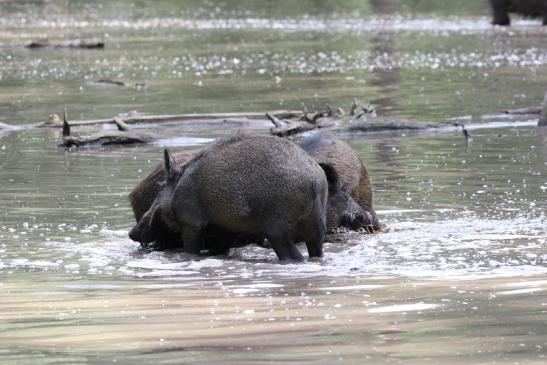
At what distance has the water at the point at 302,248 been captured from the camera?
6.25m

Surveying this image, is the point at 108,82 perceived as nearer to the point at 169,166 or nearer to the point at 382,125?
the point at 382,125

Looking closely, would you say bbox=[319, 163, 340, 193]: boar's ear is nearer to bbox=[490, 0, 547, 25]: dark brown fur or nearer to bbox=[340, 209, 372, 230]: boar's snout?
bbox=[340, 209, 372, 230]: boar's snout

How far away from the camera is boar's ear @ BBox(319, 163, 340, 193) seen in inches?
392

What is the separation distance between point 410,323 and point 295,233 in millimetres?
2858

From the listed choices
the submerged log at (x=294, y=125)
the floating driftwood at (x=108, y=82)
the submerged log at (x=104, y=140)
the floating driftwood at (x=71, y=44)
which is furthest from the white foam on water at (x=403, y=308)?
the floating driftwood at (x=71, y=44)

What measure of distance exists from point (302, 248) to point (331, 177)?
53 cm

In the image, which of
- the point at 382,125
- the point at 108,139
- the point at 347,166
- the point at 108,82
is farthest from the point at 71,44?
the point at 347,166

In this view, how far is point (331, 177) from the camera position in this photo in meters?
10.0

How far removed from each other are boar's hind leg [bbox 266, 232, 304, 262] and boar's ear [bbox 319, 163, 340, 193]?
104 cm

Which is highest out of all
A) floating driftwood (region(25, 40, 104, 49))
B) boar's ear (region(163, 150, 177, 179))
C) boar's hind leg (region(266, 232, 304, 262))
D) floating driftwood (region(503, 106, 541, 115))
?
boar's ear (region(163, 150, 177, 179))

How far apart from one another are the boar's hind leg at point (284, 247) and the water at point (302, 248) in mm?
108

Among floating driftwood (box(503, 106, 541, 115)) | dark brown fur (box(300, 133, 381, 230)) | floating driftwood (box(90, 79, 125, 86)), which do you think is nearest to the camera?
dark brown fur (box(300, 133, 381, 230))

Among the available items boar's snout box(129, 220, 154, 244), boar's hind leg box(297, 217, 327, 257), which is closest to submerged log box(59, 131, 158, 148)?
boar's snout box(129, 220, 154, 244)

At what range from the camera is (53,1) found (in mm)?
58562
